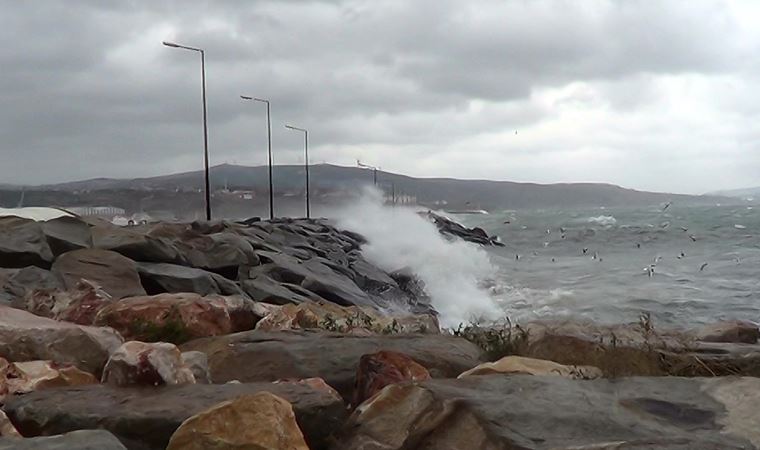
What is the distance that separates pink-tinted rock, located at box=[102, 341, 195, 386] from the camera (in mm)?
3830

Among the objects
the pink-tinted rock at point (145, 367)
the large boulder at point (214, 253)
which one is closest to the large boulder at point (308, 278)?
the large boulder at point (214, 253)

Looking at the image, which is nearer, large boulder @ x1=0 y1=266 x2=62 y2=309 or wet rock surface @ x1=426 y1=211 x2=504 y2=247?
large boulder @ x1=0 y1=266 x2=62 y2=309

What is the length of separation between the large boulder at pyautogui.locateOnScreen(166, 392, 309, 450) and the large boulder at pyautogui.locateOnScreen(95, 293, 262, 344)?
2831 millimetres

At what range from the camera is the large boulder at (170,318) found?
5.96 m

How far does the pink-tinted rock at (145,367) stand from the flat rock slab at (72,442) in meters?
0.81

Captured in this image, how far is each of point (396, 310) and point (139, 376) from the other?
1335 cm

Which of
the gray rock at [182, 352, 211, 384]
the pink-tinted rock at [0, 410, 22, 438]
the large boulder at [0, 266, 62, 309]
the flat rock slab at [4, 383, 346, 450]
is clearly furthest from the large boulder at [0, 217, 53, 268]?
the pink-tinted rock at [0, 410, 22, 438]

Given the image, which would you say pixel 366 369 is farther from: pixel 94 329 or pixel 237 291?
pixel 237 291

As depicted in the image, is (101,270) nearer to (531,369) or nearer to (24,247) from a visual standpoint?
(24,247)

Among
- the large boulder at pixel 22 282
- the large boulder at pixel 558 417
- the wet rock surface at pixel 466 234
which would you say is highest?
the large boulder at pixel 558 417

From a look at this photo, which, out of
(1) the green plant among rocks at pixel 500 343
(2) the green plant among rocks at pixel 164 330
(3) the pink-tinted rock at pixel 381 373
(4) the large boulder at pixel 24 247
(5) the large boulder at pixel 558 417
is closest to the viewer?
(5) the large boulder at pixel 558 417

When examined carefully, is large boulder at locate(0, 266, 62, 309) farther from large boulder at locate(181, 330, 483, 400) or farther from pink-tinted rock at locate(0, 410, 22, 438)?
pink-tinted rock at locate(0, 410, 22, 438)

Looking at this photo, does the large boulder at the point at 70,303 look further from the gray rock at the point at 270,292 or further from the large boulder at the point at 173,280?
the gray rock at the point at 270,292

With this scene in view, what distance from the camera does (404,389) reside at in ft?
11.9
